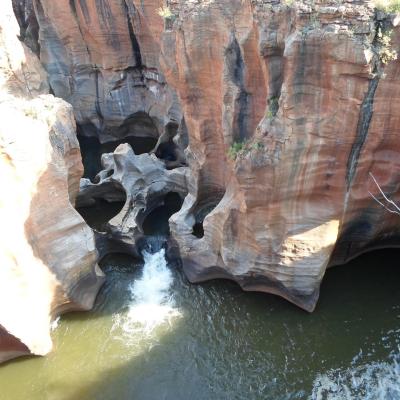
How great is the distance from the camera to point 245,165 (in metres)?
10.2

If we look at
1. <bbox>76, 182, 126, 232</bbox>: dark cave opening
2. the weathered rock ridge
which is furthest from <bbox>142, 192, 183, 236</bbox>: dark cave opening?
<bbox>76, 182, 126, 232</bbox>: dark cave opening

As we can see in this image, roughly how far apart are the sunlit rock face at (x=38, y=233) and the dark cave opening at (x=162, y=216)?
125 inches

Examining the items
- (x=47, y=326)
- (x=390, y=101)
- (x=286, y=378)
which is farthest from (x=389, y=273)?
(x=47, y=326)

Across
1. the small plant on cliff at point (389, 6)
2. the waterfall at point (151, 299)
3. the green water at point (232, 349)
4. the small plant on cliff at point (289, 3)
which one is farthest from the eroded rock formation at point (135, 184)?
the small plant on cliff at point (389, 6)

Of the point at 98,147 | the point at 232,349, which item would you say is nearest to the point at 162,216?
the point at 232,349

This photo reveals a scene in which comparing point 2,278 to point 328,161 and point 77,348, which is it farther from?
point 328,161

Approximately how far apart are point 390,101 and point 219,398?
291 inches

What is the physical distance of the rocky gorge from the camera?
345 inches

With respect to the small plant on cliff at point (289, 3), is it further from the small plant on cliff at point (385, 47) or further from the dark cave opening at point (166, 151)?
the dark cave opening at point (166, 151)

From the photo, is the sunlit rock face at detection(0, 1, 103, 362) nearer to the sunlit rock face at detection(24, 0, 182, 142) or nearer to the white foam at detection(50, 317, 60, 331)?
the white foam at detection(50, 317, 60, 331)

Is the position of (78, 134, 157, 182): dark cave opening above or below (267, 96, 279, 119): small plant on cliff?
below

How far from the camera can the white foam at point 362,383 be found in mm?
9602

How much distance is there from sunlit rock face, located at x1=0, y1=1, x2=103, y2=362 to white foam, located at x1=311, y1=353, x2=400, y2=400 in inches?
251

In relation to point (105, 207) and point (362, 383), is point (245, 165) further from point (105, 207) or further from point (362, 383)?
point (105, 207)
